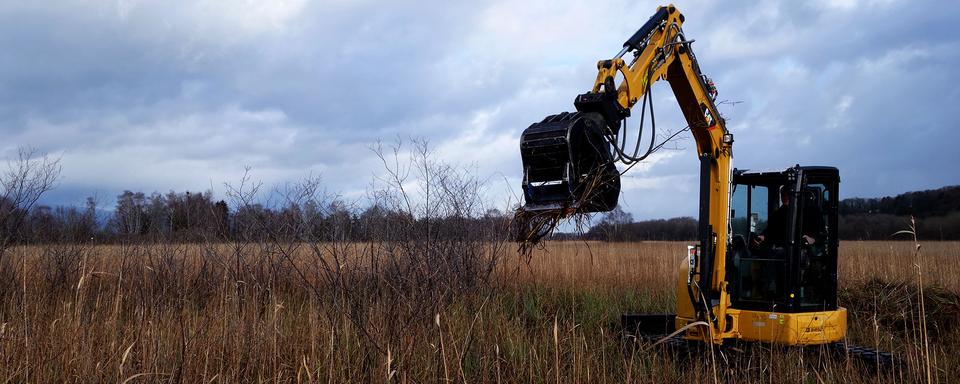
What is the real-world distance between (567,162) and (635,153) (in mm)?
969

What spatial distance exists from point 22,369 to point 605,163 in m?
4.19

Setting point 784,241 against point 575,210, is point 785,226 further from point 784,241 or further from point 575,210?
point 575,210

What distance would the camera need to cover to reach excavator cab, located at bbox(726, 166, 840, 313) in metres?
6.59

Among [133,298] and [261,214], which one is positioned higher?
[261,214]

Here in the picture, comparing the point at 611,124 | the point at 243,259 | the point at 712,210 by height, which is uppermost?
the point at 611,124

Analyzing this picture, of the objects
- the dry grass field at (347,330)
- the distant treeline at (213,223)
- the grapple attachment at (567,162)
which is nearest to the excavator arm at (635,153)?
the grapple attachment at (567,162)

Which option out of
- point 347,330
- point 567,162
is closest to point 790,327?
point 567,162

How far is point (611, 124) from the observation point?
5977 millimetres

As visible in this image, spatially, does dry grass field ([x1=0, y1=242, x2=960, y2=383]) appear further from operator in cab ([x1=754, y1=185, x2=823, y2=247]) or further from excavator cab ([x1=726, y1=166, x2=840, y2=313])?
operator in cab ([x1=754, y1=185, x2=823, y2=247])

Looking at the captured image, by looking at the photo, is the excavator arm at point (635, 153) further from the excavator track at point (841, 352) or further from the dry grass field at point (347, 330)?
the dry grass field at point (347, 330)

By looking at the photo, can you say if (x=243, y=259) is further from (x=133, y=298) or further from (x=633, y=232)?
(x=633, y=232)

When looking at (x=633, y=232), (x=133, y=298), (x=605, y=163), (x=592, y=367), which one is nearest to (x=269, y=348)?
(x=592, y=367)

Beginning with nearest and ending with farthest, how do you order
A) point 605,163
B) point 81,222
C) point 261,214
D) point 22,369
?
point 22,369 < point 605,163 < point 261,214 < point 81,222

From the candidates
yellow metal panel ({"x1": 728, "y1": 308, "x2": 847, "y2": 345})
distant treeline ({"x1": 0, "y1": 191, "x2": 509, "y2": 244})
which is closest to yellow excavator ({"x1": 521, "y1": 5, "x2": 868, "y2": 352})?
yellow metal panel ({"x1": 728, "y1": 308, "x2": 847, "y2": 345})
